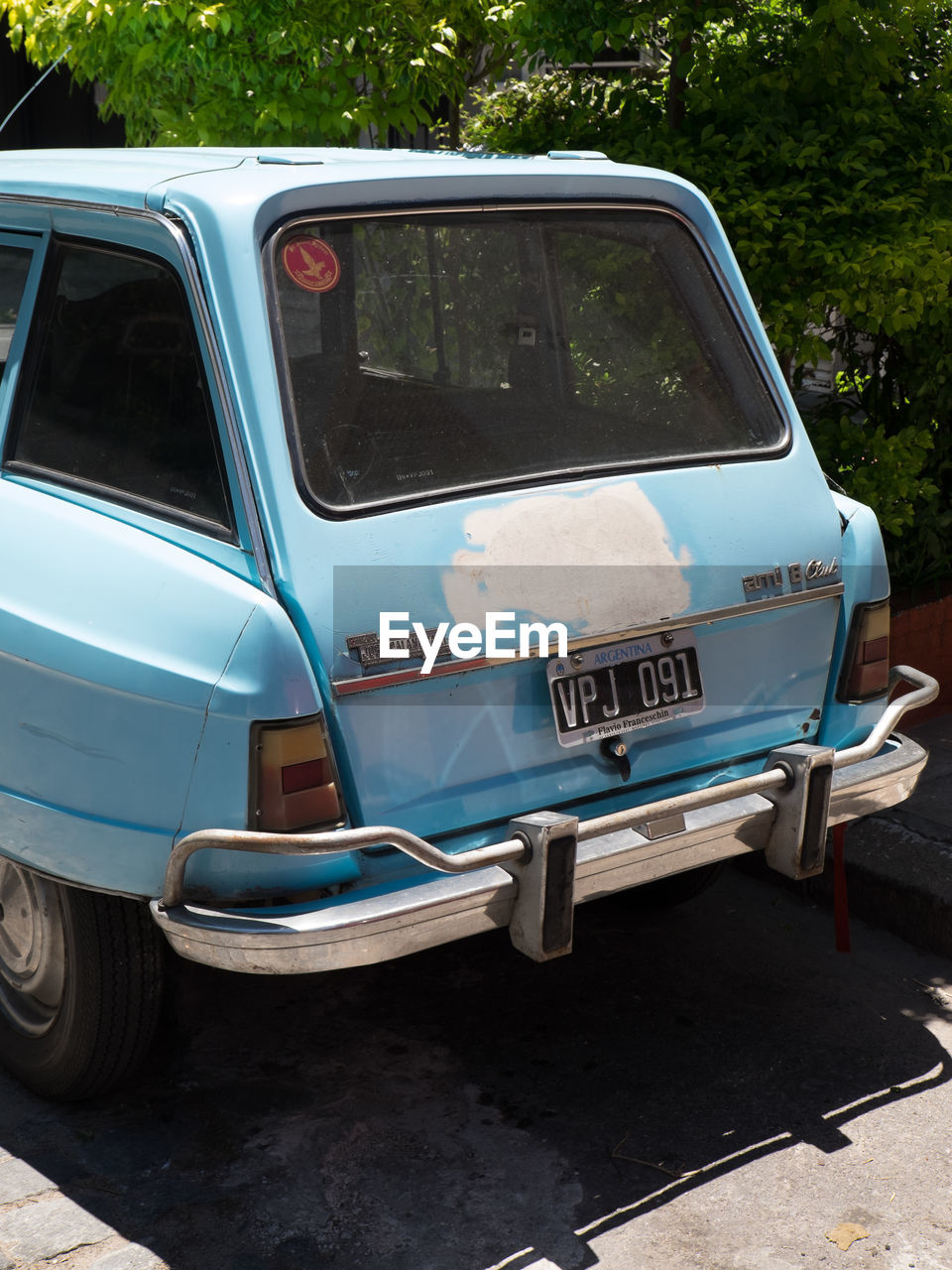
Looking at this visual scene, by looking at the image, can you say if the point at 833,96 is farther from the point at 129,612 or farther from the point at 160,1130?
the point at 160,1130

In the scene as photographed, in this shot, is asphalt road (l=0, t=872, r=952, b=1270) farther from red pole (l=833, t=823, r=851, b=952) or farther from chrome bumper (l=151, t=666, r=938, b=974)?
chrome bumper (l=151, t=666, r=938, b=974)

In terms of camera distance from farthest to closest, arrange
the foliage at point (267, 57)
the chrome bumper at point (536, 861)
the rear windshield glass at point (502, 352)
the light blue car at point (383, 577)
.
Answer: the foliage at point (267, 57)
the rear windshield glass at point (502, 352)
the light blue car at point (383, 577)
the chrome bumper at point (536, 861)

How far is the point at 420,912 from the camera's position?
9.24ft

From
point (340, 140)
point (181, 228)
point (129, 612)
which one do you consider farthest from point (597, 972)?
point (340, 140)

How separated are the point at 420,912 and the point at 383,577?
682mm

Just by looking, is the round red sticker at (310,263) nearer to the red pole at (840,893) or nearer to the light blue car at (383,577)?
the light blue car at (383,577)

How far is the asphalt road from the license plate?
3.18 ft

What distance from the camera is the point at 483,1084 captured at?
3.56m

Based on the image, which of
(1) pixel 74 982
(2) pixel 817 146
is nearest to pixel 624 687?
(1) pixel 74 982

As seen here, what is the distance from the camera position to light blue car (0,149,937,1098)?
286 cm

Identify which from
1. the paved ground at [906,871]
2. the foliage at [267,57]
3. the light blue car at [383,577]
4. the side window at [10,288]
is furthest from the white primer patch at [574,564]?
the foliage at [267,57]

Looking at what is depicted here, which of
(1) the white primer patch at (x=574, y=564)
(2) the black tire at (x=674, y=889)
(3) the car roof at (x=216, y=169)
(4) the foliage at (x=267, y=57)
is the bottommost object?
(2) the black tire at (x=674, y=889)

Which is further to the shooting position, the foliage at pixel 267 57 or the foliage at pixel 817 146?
the foliage at pixel 267 57

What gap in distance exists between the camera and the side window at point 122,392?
3.06 meters
